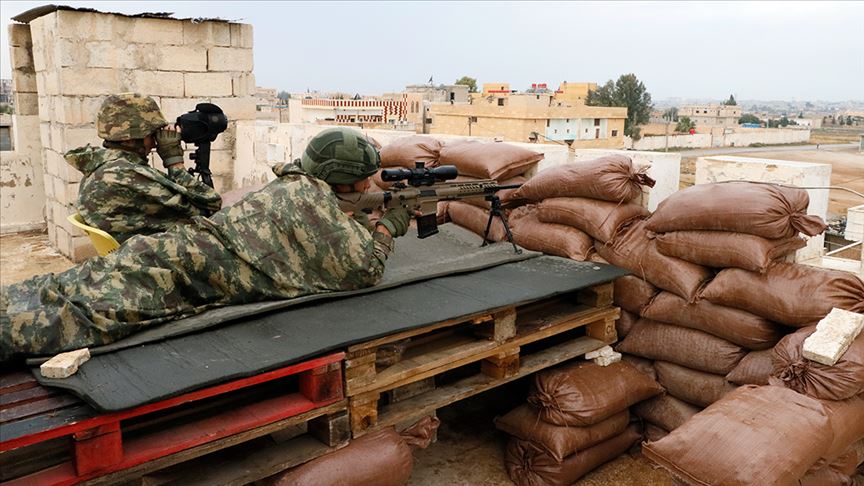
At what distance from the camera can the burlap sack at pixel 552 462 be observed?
144 inches

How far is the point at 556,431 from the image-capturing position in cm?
370

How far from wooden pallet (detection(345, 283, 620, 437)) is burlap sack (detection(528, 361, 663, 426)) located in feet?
0.36

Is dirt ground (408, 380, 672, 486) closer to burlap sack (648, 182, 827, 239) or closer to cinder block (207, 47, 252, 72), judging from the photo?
burlap sack (648, 182, 827, 239)

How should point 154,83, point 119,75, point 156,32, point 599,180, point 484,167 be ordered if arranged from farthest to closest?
1. point 154,83
2. point 156,32
3. point 119,75
4. point 484,167
5. point 599,180

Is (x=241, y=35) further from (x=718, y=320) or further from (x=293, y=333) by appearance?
(x=718, y=320)

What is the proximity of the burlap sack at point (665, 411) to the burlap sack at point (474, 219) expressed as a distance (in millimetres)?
1518

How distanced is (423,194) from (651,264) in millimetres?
1448

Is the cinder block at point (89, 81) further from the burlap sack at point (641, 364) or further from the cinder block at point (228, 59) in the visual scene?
the burlap sack at point (641, 364)

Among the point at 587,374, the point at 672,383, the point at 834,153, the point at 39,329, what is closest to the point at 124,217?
the point at 39,329

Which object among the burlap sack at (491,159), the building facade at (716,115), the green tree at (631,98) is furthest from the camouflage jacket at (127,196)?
the building facade at (716,115)

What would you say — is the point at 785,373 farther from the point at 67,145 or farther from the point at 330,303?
the point at 67,145

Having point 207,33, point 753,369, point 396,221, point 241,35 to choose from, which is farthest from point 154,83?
point 753,369

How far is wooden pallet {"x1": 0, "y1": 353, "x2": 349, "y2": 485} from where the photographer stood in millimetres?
2227

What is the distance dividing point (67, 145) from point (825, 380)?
722 cm
